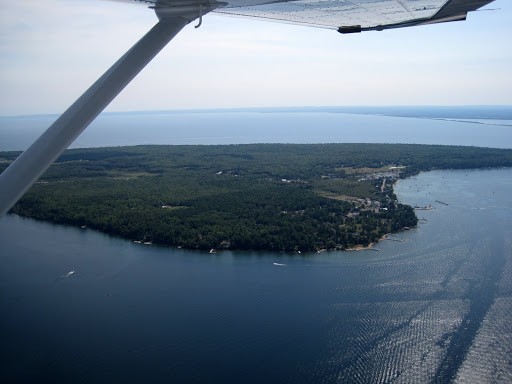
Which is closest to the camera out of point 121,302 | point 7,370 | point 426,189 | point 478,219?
point 7,370

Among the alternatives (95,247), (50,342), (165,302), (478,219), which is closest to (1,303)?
(50,342)

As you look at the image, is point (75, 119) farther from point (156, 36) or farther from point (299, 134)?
point (299, 134)

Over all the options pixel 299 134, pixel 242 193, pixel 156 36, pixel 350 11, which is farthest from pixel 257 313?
pixel 299 134

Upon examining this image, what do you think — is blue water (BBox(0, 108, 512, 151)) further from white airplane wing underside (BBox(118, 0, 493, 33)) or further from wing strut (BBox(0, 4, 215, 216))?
wing strut (BBox(0, 4, 215, 216))

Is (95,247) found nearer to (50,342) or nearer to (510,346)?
(50,342)

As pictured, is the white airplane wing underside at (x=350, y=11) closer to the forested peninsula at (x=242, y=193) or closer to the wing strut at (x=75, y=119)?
the wing strut at (x=75, y=119)

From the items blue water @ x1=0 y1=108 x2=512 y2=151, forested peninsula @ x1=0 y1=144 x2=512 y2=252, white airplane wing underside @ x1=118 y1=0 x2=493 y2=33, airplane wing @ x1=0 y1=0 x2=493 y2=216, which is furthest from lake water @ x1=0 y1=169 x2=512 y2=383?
blue water @ x1=0 y1=108 x2=512 y2=151

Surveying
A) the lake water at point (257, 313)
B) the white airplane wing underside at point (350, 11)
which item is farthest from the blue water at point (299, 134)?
the white airplane wing underside at point (350, 11)
